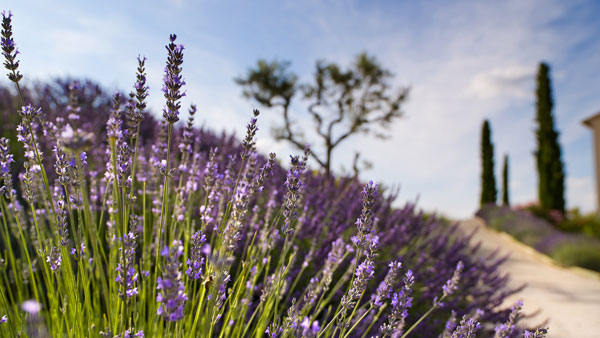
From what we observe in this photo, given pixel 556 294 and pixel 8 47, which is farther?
pixel 556 294

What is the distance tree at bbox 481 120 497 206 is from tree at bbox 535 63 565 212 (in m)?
1.89

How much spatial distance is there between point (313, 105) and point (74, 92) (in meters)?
15.3

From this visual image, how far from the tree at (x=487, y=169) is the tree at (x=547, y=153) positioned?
1894 millimetres

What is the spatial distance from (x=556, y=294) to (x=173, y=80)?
5.87 metres

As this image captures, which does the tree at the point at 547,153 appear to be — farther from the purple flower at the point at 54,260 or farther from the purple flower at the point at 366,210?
the purple flower at the point at 54,260

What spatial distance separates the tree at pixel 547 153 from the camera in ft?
55.0

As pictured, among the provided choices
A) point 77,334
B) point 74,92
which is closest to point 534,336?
point 77,334

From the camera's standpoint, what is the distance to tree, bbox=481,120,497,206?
19031mm

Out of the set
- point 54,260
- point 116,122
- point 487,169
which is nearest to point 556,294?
point 54,260

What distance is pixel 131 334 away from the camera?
1269 millimetres

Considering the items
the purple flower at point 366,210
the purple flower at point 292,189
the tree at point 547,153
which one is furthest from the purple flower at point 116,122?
the tree at point 547,153

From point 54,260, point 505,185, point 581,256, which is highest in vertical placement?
point 505,185

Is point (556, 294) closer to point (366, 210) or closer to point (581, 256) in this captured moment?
point (581, 256)

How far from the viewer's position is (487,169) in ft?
62.6
